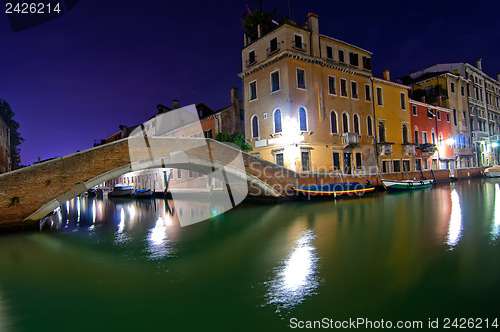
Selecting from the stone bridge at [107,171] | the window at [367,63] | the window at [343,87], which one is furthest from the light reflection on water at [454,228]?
the window at [367,63]

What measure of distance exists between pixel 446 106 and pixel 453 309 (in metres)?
28.3

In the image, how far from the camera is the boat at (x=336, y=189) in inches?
542

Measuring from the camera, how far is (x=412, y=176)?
65.0 feet

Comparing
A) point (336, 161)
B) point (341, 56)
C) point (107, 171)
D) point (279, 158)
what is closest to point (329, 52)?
point (341, 56)

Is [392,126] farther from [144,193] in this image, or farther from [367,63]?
[144,193]

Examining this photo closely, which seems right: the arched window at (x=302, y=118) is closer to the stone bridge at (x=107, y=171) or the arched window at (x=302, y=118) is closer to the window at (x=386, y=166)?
the stone bridge at (x=107, y=171)

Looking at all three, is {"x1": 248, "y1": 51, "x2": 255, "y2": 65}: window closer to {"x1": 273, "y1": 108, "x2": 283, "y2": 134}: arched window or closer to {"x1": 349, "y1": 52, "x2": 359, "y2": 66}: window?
{"x1": 273, "y1": 108, "x2": 283, "y2": 134}: arched window

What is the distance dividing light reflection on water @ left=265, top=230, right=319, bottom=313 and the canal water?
Answer: 0.02m

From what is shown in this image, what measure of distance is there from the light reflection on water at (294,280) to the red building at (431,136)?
20.6 m

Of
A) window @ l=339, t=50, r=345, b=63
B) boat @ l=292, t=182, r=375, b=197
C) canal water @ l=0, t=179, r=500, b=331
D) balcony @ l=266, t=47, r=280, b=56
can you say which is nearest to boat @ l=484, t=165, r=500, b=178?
boat @ l=292, t=182, r=375, b=197

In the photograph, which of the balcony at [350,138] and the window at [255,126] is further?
the window at [255,126]

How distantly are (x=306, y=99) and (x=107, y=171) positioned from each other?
35.4ft

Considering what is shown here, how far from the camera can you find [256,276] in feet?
14.8

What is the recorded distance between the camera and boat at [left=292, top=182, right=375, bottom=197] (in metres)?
13.8
